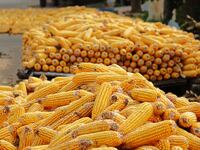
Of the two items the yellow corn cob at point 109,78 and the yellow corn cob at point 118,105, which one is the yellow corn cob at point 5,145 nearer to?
the yellow corn cob at point 118,105

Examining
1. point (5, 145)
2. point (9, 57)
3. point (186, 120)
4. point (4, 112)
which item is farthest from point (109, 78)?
point (9, 57)

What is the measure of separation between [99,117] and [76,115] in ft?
0.92

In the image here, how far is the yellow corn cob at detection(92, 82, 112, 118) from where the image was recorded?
142 inches

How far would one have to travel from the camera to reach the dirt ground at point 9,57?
11623 millimetres

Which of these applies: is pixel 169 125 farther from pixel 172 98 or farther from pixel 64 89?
pixel 64 89

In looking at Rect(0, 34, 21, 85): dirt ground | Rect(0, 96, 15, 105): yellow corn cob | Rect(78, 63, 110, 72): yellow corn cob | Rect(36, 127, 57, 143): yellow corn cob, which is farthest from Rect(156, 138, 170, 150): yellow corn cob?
Rect(0, 34, 21, 85): dirt ground

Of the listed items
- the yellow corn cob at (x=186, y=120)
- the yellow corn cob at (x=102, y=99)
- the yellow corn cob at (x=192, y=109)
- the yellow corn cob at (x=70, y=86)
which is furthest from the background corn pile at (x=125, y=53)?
the yellow corn cob at (x=186, y=120)

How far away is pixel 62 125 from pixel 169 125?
833 mm

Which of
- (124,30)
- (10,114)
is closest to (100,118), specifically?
(10,114)

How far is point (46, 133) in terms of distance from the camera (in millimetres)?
3516

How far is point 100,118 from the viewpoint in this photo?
3.42 meters

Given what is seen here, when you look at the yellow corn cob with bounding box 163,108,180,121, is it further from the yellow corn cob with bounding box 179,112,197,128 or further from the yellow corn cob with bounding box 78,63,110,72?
the yellow corn cob with bounding box 78,63,110,72

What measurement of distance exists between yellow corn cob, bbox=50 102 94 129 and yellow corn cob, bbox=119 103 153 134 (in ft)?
1.37

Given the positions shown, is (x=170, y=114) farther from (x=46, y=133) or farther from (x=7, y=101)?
(x=7, y=101)
